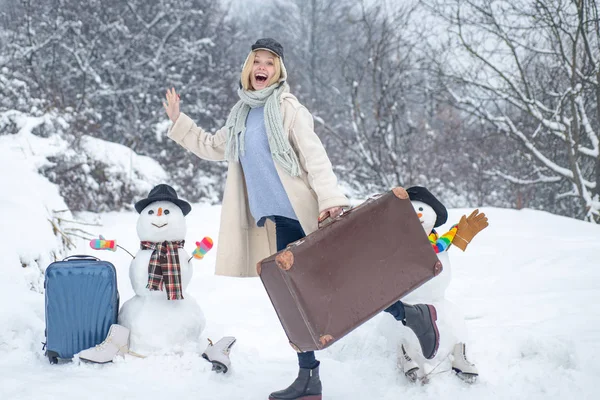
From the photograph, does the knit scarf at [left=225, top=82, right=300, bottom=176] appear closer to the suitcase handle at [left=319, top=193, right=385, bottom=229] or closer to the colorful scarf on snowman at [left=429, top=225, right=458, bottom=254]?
the suitcase handle at [left=319, top=193, right=385, bottom=229]

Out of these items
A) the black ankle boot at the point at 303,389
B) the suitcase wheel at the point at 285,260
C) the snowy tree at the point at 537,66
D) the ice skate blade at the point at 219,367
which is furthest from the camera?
the snowy tree at the point at 537,66

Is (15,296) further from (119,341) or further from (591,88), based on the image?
(591,88)

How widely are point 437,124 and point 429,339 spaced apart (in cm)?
1467

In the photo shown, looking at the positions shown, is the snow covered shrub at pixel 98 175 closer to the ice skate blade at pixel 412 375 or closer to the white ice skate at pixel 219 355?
the white ice skate at pixel 219 355

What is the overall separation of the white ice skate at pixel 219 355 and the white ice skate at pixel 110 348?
406 millimetres

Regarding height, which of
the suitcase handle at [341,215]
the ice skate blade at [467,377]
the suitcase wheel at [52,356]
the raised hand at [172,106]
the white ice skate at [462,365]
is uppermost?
the raised hand at [172,106]

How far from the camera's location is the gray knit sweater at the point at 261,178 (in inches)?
102

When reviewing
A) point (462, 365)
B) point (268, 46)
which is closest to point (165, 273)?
point (268, 46)

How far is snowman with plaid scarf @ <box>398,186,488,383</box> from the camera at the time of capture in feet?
8.51

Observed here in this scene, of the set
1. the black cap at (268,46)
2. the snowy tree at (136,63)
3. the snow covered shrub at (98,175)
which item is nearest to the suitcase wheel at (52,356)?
the black cap at (268,46)

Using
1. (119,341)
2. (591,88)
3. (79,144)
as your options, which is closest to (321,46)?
(591,88)

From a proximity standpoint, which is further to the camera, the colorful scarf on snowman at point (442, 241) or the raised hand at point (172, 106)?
the raised hand at point (172, 106)

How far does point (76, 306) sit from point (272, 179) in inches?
47.7

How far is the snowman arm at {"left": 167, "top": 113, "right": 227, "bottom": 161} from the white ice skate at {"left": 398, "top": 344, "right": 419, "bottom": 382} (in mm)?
1370
